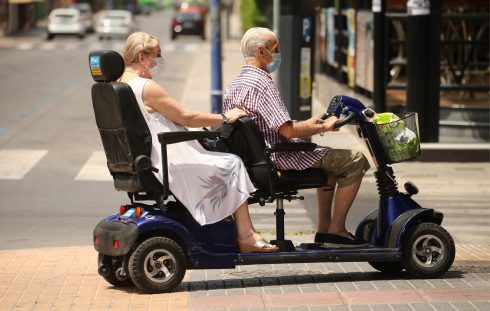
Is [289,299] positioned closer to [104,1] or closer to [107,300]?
[107,300]

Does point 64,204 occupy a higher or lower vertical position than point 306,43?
lower

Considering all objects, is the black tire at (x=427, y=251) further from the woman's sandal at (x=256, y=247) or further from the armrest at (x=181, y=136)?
the armrest at (x=181, y=136)

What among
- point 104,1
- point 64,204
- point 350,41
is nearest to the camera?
point 64,204

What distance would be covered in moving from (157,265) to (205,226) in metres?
0.40

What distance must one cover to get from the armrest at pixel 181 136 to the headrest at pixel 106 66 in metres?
0.50

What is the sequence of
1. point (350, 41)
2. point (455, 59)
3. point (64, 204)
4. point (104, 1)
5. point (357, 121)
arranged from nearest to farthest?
point (357, 121) < point (64, 204) < point (455, 59) < point (350, 41) < point (104, 1)

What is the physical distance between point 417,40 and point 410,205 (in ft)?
29.7

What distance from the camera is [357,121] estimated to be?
8406mm

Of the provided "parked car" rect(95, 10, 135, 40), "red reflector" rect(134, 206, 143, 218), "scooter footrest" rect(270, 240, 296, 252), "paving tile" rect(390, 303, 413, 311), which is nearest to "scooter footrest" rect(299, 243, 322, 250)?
"scooter footrest" rect(270, 240, 296, 252)

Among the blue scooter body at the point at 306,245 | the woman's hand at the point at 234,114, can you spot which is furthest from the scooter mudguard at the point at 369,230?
the woman's hand at the point at 234,114

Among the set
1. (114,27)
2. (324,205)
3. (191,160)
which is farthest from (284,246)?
(114,27)

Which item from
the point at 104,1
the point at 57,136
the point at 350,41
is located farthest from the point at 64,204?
the point at 104,1

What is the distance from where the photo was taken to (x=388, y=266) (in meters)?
8.82

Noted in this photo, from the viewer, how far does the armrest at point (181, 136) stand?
7.89 metres
